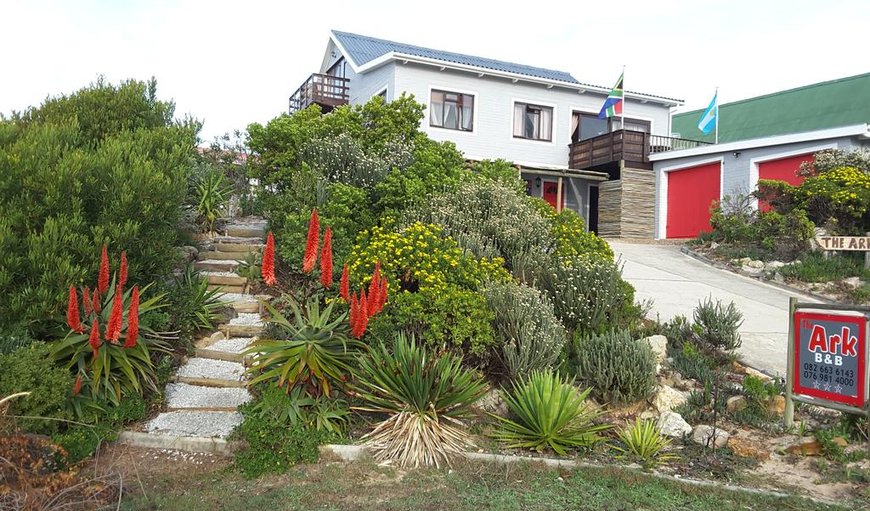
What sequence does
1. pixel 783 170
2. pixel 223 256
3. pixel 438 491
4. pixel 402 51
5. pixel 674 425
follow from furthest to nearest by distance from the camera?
pixel 402 51
pixel 783 170
pixel 223 256
pixel 674 425
pixel 438 491

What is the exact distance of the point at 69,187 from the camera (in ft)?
20.9

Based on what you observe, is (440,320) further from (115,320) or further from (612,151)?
(612,151)

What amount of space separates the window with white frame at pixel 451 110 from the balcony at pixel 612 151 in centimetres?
472

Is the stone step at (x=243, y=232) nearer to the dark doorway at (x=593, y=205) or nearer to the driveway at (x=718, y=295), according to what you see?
the driveway at (x=718, y=295)

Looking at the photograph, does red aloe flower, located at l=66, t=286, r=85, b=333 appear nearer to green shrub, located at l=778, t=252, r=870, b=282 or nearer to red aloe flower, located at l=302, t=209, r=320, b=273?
red aloe flower, located at l=302, t=209, r=320, b=273

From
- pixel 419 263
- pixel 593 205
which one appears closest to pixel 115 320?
pixel 419 263

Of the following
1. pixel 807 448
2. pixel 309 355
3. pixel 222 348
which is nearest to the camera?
pixel 807 448

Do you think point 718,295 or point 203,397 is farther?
point 718,295

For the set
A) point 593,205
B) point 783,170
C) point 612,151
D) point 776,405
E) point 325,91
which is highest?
point 325,91

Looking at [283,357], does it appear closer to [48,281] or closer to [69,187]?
[48,281]

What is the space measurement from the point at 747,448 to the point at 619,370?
1.37 m

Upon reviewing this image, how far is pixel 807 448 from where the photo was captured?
215 inches

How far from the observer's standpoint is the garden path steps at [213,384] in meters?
5.70

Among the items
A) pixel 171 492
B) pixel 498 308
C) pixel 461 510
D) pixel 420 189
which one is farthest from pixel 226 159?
pixel 461 510
